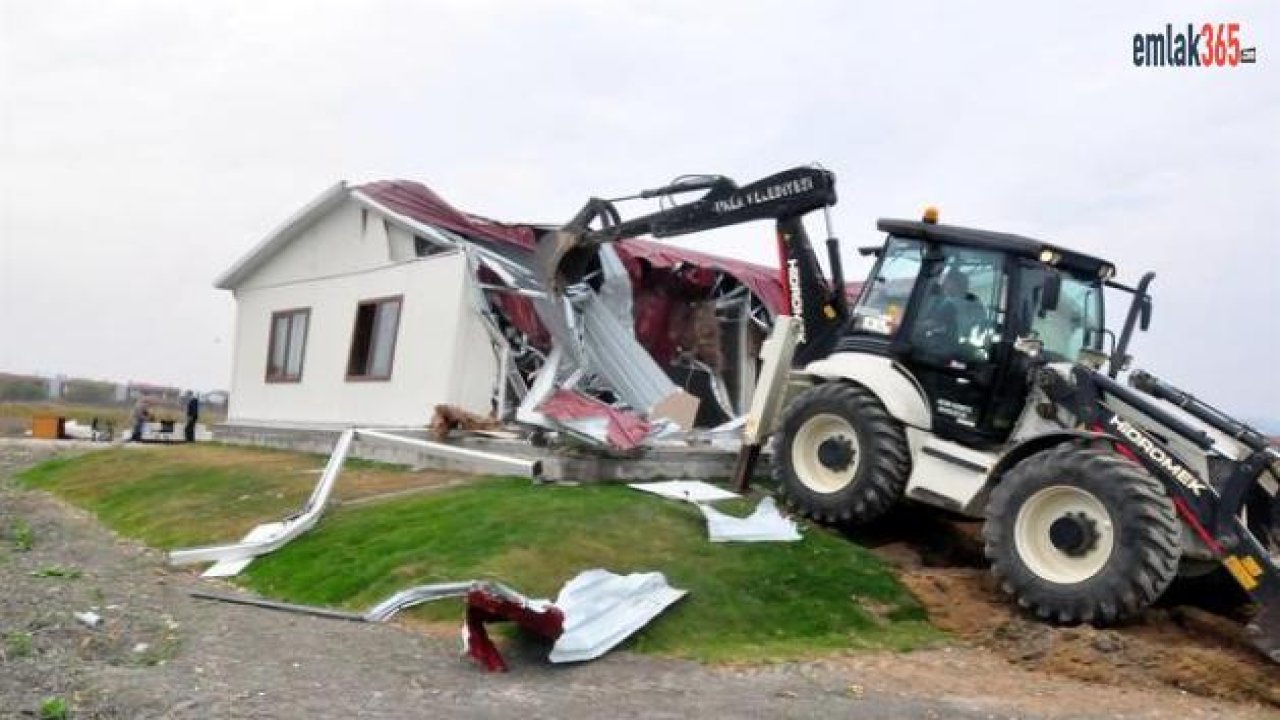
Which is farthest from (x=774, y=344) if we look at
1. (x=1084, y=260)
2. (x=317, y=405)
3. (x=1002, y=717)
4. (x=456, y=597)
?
(x=317, y=405)

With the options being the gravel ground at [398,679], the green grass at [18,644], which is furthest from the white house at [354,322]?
the green grass at [18,644]

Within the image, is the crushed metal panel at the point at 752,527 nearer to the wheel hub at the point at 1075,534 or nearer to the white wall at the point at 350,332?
the wheel hub at the point at 1075,534

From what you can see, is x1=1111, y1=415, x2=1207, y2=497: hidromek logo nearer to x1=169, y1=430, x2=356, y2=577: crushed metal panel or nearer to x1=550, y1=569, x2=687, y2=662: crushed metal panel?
x1=550, y1=569, x2=687, y2=662: crushed metal panel

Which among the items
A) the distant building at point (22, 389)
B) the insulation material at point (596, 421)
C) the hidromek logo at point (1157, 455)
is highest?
the hidromek logo at point (1157, 455)

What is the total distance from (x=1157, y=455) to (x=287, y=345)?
15.5 meters

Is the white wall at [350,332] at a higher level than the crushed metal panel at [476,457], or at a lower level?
higher

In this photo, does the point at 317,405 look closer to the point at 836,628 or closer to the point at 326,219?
the point at 326,219

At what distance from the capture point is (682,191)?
1239 centimetres

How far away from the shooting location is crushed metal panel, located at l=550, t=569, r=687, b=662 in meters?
6.87

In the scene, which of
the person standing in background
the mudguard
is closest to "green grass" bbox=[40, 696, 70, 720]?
the mudguard

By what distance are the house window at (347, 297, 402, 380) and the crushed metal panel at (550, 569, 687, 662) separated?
9.56m

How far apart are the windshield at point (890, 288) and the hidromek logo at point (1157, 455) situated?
2.27m

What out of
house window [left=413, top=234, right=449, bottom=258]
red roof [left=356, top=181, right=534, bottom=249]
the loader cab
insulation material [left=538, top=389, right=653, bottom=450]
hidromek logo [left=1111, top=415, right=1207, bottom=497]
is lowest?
insulation material [left=538, top=389, right=653, bottom=450]

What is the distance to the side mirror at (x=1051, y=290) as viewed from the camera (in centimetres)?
855
